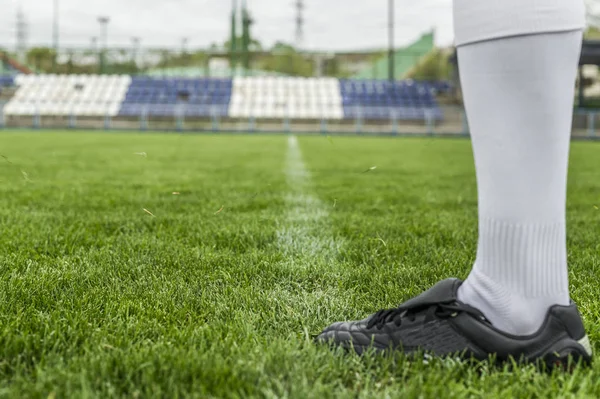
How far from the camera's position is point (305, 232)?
269 centimetres

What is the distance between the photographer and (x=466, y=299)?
3.80 ft

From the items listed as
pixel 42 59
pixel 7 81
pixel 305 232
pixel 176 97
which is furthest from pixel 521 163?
pixel 42 59

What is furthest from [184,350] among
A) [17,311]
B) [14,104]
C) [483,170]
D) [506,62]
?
[14,104]

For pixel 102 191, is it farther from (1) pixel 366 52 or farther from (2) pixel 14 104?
(1) pixel 366 52

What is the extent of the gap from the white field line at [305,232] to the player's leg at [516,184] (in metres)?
0.96

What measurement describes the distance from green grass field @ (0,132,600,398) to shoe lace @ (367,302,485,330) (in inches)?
3.6

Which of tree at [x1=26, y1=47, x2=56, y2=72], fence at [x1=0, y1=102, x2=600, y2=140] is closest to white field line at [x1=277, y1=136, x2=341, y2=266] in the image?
fence at [x1=0, y1=102, x2=600, y2=140]

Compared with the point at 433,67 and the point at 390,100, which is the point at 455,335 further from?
the point at 433,67

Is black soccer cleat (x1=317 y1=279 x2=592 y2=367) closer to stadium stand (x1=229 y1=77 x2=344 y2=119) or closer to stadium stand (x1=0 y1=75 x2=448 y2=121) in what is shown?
stadium stand (x1=0 y1=75 x2=448 y2=121)

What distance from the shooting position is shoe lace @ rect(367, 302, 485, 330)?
1.13 m

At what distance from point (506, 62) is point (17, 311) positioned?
119 centimetres

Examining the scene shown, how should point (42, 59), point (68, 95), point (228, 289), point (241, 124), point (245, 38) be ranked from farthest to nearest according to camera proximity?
point (245, 38), point (42, 59), point (68, 95), point (241, 124), point (228, 289)

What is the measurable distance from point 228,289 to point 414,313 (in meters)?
0.62

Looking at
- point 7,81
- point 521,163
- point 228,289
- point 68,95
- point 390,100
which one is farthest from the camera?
point 7,81
